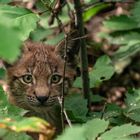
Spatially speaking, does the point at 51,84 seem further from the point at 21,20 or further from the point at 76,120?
the point at 21,20

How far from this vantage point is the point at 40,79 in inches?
155

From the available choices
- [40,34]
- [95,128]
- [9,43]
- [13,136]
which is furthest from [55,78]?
[9,43]

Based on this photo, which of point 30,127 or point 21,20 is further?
point 21,20

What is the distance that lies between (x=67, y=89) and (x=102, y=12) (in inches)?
165

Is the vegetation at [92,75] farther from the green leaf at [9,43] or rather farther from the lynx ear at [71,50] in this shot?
the lynx ear at [71,50]

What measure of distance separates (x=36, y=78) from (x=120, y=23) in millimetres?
1661

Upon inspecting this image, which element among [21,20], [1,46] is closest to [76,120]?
[21,20]

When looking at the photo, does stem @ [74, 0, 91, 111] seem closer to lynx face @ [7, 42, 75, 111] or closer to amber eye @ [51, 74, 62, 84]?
lynx face @ [7, 42, 75, 111]

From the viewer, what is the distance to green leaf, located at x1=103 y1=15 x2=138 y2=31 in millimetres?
5221

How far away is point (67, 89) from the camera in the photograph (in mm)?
4230

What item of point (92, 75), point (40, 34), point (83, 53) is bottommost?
point (92, 75)

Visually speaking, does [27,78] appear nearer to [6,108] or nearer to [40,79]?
[40,79]

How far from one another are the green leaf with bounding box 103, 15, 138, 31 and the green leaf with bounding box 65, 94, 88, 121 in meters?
1.36

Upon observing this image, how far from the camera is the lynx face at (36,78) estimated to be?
382cm
